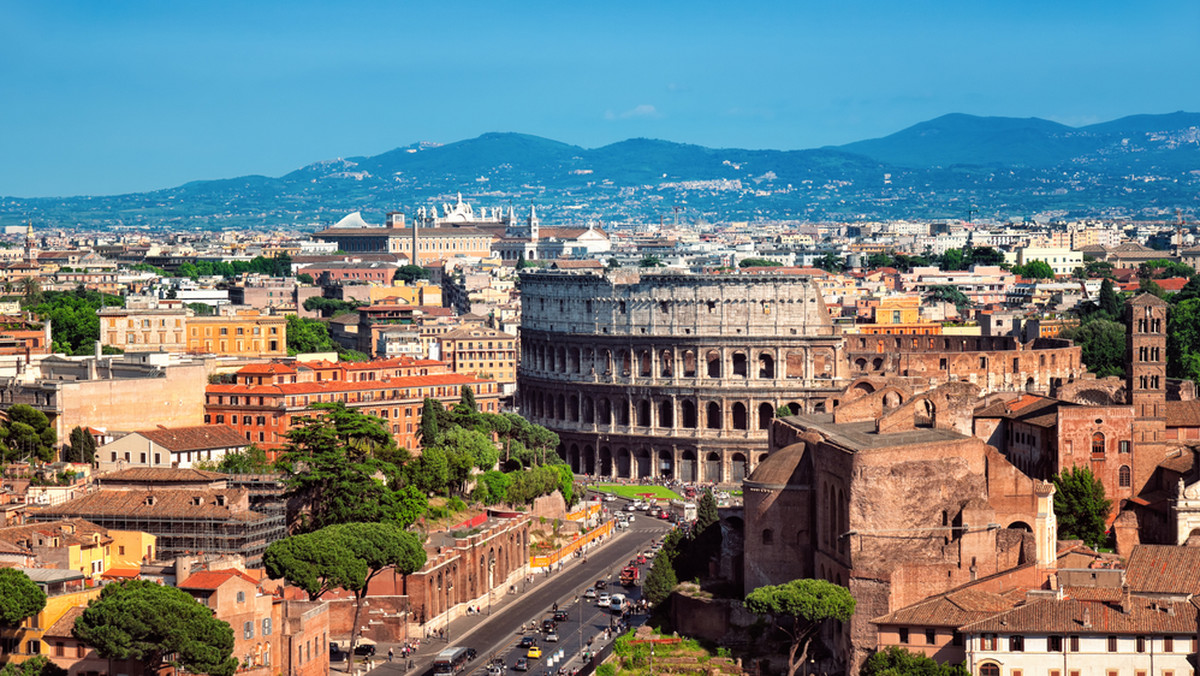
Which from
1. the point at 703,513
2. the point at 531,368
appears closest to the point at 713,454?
the point at 531,368

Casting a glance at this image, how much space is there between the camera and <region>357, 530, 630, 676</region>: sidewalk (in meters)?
86.6

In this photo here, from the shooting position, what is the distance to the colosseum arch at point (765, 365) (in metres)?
154

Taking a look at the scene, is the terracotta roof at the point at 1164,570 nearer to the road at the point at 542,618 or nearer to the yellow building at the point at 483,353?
the road at the point at 542,618

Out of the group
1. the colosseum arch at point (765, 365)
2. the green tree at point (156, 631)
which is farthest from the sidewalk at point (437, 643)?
the colosseum arch at point (765, 365)

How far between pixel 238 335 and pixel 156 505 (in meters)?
68.3

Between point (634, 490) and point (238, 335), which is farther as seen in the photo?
point (238, 335)

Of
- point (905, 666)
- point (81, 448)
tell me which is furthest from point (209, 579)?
point (81, 448)

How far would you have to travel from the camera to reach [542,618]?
97.7m

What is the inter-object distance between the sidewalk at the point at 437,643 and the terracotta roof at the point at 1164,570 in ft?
88.7

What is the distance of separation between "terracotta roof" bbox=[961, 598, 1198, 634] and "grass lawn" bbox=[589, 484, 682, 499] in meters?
65.1

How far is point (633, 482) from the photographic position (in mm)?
152375

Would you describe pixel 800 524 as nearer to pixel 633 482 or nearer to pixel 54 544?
pixel 54 544

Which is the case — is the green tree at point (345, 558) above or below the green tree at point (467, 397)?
below

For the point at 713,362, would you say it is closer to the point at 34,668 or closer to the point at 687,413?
the point at 687,413
